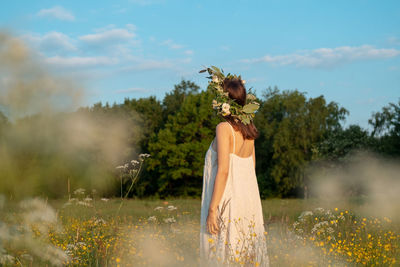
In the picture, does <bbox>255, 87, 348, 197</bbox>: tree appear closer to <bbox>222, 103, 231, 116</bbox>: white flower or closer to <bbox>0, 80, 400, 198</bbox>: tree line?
<bbox>0, 80, 400, 198</bbox>: tree line

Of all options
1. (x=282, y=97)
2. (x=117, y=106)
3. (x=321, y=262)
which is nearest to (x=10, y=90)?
(x=321, y=262)

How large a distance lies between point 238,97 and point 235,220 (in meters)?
1.31

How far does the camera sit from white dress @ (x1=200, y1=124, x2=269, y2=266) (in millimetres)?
4082

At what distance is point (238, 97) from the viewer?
426 centimetres

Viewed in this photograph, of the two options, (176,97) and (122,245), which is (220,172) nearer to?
(122,245)

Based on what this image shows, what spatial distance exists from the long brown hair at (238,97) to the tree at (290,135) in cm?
3980

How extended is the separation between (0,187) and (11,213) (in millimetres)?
312

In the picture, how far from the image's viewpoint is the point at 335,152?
44.4 m

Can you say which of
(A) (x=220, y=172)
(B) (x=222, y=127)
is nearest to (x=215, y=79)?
(B) (x=222, y=127)

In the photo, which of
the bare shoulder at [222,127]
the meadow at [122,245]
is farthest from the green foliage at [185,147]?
the bare shoulder at [222,127]

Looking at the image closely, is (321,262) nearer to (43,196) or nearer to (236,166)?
(236,166)

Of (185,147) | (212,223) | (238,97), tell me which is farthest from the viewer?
(185,147)

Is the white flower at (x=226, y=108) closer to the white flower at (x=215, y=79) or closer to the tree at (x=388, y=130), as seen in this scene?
the white flower at (x=215, y=79)

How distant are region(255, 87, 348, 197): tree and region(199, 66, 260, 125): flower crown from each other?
39809 mm
